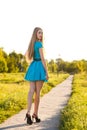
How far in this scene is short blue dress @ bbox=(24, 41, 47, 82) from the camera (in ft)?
27.5

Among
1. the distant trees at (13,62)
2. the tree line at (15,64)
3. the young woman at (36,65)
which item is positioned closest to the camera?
the young woman at (36,65)

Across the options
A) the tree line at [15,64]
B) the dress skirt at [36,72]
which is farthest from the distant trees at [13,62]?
the dress skirt at [36,72]

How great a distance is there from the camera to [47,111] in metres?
10.6

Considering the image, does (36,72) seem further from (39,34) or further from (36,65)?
(39,34)

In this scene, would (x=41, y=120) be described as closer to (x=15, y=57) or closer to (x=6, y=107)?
(x=6, y=107)

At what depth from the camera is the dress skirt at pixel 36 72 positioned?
8.38 meters

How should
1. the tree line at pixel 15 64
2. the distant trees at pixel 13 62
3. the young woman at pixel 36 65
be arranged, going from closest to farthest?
the young woman at pixel 36 65 → the tree line at pixel 15 64 → the distant trees at pixel 13 62

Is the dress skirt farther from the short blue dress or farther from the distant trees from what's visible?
the distant trees

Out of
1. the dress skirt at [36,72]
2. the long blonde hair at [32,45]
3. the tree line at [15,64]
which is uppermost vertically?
the tree line at [15,64]

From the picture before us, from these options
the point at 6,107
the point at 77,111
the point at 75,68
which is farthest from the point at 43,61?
the point at 75,68

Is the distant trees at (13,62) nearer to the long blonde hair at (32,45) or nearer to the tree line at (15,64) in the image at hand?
the tree line at (15,64)

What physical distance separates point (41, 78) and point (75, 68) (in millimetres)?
139896

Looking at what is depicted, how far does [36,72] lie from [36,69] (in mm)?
74

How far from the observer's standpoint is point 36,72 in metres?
8.42
